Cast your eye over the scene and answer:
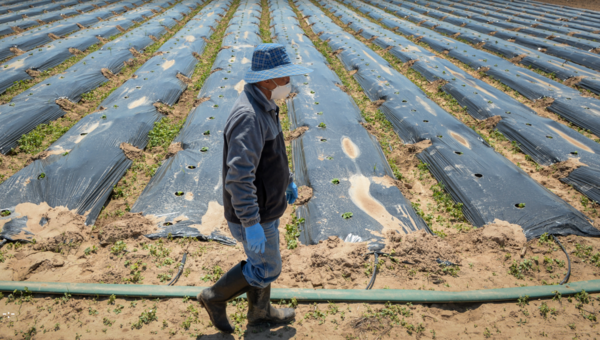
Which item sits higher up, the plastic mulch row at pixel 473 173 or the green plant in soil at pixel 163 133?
the green plant in soil at pixel 163 133

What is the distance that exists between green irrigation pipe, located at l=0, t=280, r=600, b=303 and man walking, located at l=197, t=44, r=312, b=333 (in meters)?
0.75

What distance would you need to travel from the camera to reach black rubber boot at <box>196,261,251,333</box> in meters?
2.45

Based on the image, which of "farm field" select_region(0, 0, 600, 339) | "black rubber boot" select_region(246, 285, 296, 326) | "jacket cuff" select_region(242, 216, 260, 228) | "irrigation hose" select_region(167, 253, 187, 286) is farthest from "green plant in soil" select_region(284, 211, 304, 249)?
"jacket cuff" select_region(242, 216, 260, 228)

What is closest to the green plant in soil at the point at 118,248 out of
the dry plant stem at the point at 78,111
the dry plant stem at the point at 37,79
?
the dry plant stem at the point at 78,111

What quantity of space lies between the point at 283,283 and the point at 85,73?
28.0 feet

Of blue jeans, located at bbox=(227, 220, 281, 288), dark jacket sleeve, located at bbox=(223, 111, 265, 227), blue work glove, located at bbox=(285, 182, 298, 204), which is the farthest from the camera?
blue work glove, located at bbox=(285, 182, 298, 204)

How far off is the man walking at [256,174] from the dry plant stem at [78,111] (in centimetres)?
492

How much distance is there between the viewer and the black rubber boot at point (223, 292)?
245cm

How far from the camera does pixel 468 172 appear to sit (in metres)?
5.26

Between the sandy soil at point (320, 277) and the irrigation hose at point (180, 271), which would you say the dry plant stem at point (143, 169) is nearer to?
the sandy soil at point (320, 277)

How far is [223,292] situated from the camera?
2.50 m

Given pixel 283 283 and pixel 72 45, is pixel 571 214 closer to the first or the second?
pixel 283 283

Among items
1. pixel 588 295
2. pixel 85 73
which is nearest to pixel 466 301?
pixel 588 295

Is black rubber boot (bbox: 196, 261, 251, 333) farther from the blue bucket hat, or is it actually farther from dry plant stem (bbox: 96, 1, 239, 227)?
dry plant stem (bbox: 96, 1, 239, 227)
